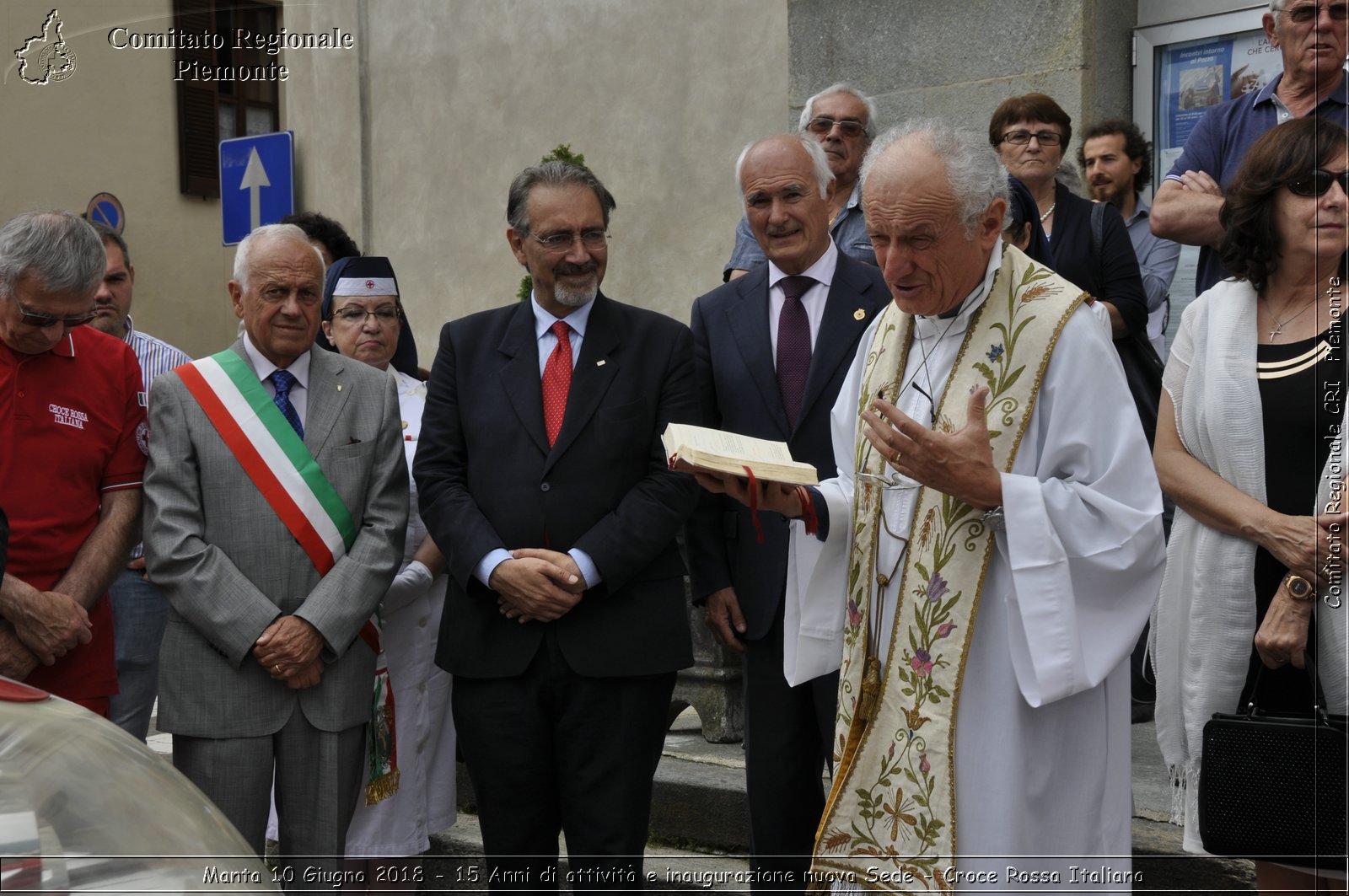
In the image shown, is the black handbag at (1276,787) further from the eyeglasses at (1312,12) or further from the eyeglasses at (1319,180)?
the eyeglasses at (1312,12)

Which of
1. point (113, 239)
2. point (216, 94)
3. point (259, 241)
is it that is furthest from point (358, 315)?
point (216, 94)

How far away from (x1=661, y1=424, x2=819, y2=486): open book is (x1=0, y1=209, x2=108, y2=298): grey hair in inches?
74.7

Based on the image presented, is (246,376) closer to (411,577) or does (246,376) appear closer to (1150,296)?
(411,577)

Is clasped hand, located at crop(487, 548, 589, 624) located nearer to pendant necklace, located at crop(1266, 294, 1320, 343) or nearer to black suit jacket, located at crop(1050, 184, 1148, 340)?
pendant necklace, located at crop(1266, 294, 1320, 343)

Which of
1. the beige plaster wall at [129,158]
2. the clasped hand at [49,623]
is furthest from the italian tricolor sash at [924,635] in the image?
the beige plaster wall at [129,158]

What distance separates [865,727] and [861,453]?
0.67 metres

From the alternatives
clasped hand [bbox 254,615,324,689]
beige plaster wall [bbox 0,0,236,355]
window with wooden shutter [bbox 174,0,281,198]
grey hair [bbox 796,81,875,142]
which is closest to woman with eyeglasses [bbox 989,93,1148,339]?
grey hair [bbox 796,81,875,142]

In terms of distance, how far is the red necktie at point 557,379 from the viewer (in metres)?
4.14

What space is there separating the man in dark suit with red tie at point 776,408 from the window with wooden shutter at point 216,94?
15.6m

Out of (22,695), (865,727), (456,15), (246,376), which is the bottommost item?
(865,727)

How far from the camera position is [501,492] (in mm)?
4070

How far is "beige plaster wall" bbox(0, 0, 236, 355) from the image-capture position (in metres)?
17.4

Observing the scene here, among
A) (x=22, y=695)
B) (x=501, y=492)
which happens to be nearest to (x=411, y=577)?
(x=501, y=492)

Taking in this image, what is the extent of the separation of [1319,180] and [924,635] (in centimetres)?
148
